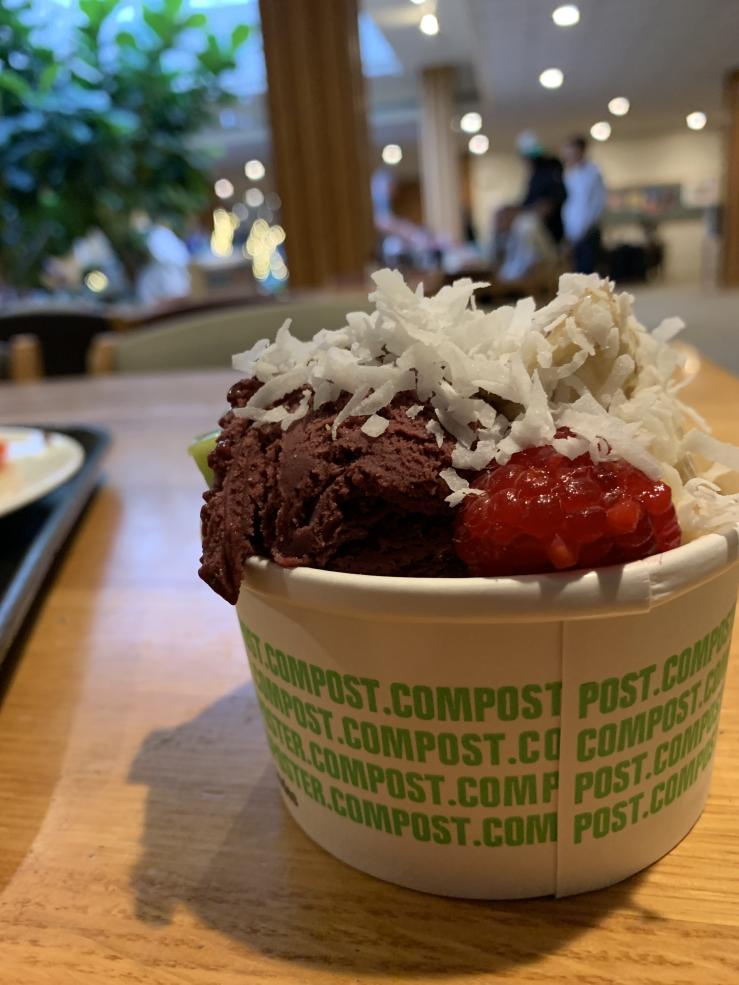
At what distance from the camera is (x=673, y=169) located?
4.11 m

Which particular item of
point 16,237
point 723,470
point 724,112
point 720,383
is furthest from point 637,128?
point 723,470

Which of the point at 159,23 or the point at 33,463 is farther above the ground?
the point at 159,23

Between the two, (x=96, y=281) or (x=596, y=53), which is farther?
(x=96, y=281)

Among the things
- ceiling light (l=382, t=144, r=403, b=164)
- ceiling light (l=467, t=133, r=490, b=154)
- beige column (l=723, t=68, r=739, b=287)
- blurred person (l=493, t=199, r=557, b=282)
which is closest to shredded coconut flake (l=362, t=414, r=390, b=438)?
beige column (l=723, t=68, r=739, b=287)

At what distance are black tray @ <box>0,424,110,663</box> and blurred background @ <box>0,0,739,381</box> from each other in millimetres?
1606

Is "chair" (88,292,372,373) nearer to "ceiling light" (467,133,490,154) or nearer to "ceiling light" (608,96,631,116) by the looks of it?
"ceiling light" (608,96,631,116)

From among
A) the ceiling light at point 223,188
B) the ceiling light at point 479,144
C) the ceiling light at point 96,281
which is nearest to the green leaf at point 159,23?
the ceiling light at point 223,188

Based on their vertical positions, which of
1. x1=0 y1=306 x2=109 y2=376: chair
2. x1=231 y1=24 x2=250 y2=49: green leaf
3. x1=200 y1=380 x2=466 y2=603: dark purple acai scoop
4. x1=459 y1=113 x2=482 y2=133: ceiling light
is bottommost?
x1=0 y1=306 x2=109 y2=376: chair

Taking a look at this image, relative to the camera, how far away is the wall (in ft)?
9.91

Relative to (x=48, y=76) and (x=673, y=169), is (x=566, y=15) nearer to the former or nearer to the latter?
(x=673, y=169)

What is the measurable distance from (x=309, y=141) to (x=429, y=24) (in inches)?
53.8

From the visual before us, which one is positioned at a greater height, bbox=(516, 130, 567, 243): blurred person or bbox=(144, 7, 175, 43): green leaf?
bbox=(144, 7, 175, 43): green leaf

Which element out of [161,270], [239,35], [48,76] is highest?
[239,35]

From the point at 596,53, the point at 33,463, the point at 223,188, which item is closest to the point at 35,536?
the point at 33,463
